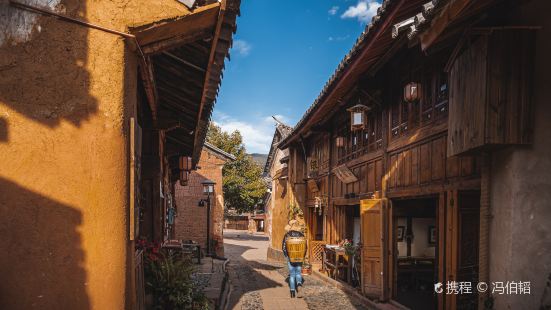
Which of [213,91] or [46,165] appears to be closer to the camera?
[46,165]

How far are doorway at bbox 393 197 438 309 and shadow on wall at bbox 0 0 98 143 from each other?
772 centimetres

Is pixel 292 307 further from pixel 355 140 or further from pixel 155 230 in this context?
pixel 355 140

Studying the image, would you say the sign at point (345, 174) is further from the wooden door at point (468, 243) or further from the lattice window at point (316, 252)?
the wooden door at point (468, 243)

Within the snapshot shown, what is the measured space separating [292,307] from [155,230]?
3907 mm

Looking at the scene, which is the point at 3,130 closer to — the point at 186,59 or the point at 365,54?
the point at 186,59

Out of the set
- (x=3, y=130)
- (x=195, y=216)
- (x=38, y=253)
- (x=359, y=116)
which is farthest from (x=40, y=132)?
(x=195, y=216)

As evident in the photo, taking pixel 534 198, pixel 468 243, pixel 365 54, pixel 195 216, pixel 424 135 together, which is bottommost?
pixel 195 216

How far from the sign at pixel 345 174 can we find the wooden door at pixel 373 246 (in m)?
1.92

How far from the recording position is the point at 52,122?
354cm

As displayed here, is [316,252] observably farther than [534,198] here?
Yes

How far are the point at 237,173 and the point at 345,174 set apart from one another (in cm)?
2626

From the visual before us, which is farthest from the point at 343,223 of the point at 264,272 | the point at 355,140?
the point at 264,272

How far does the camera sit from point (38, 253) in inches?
136

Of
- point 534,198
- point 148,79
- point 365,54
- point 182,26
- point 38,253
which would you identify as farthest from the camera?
point 365,54
